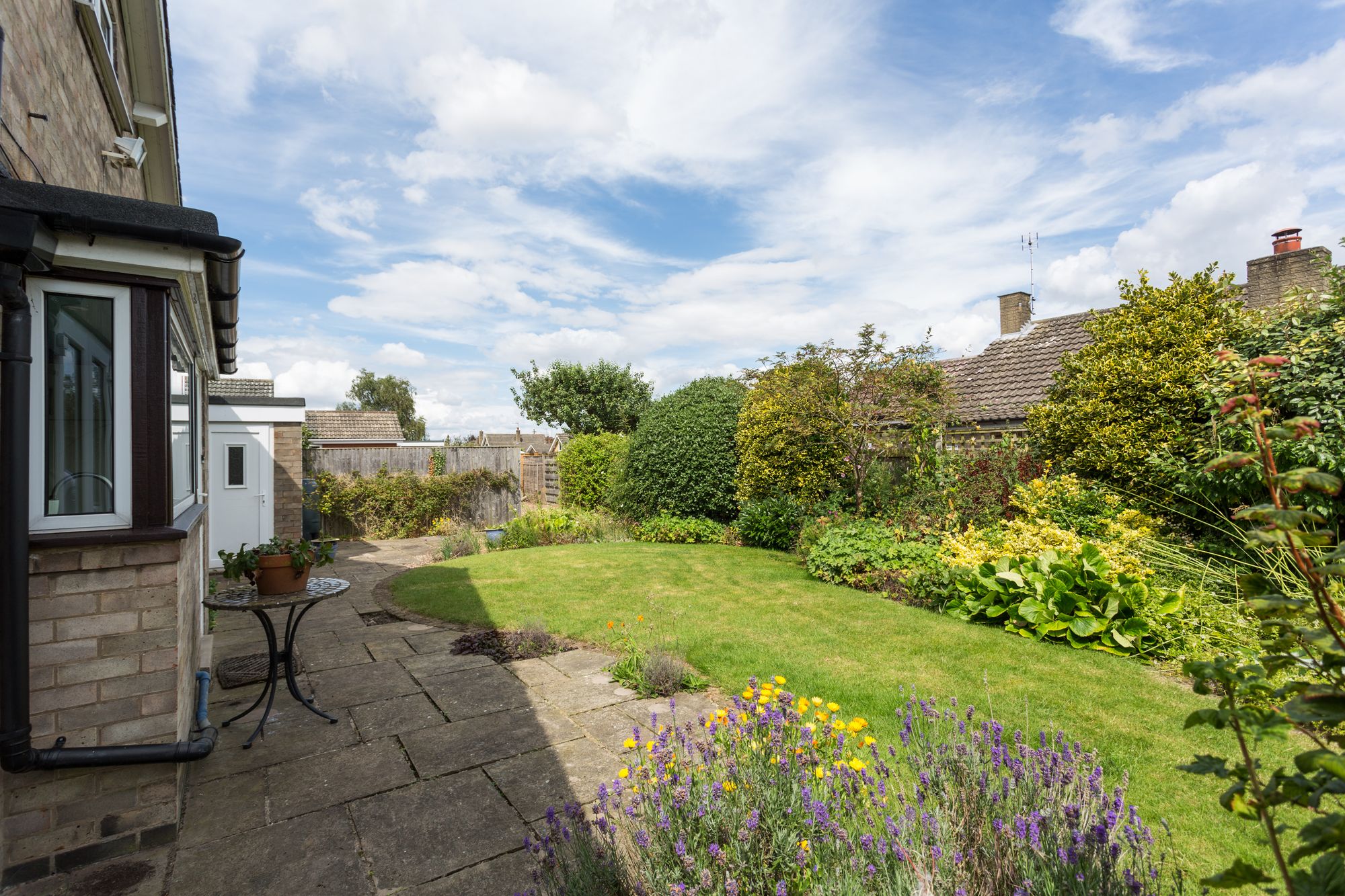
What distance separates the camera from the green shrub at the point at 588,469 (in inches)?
587

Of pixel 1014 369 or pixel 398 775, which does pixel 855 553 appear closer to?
pixel 1014 369

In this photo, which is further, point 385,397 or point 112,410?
point 385,397

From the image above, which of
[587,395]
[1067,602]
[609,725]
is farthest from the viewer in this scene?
[587,395]

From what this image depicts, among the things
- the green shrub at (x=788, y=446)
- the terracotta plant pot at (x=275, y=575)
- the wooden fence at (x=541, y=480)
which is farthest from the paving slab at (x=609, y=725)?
the wooden fence at (x=541, y=480)

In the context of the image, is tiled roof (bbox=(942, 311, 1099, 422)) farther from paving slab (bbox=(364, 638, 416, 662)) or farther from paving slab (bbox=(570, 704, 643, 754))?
paving slab (bbox=(364, 638, 416, 662))

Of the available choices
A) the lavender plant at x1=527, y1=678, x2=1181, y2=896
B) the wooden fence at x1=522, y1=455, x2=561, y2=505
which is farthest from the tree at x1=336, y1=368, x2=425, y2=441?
the lavender plant at x1=527, y1=678, x2=1181, y2=896

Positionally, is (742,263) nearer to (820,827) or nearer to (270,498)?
(270,498)

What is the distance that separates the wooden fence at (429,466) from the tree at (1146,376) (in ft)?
37.7

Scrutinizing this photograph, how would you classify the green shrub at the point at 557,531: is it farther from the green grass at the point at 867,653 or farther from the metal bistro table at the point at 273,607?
the metal bistro table at the point at 273,607

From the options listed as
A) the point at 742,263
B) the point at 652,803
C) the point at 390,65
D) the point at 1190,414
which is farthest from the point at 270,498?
the point at 1190,414

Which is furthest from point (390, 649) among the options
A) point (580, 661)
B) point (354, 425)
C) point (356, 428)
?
point (354, 425)

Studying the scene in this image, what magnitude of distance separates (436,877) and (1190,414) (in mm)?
8145

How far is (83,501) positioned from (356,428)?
2989 centimetres

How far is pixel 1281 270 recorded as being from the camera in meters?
10.8
